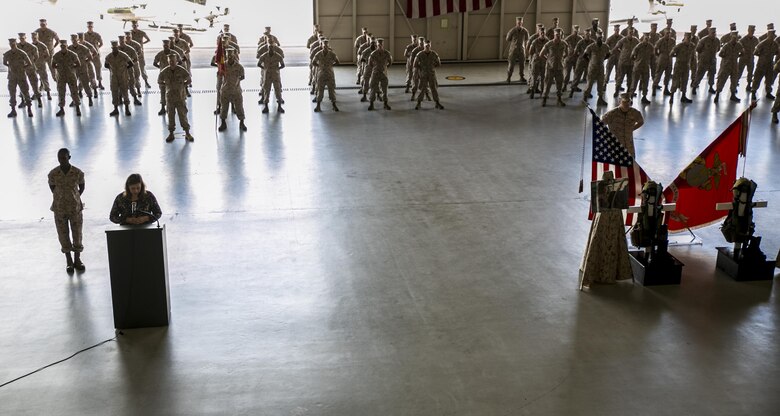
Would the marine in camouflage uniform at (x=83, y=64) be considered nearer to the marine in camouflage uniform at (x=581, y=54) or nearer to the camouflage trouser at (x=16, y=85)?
the camouflage trouser at (x=16, y=85)

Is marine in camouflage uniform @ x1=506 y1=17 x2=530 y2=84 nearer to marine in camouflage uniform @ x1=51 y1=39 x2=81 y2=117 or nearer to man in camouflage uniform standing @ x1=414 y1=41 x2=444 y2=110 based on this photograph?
man in camouflage uniform standing @ x1=414 y1=41 x2=444 y2=110

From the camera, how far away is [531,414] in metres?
6.21

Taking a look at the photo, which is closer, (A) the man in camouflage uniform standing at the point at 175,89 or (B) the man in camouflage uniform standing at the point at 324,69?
(A) the man in camouflage uniform standing at the point at 175,89

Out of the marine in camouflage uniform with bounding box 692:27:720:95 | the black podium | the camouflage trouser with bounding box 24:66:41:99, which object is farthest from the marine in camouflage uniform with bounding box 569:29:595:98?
the black podium

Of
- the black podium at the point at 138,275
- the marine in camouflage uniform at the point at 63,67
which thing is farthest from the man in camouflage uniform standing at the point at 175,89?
the black podium at the point at 138,275

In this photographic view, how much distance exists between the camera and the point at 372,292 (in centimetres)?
852

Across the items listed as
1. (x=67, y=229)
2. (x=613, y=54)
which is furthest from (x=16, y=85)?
(x=613, y=54)

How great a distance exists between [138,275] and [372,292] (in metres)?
2.49

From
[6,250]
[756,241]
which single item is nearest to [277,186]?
[6,250]

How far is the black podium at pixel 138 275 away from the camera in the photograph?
7441mm

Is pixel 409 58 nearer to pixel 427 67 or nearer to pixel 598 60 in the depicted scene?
pixel 427 67

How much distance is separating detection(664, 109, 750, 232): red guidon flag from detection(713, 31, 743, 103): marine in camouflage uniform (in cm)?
1050

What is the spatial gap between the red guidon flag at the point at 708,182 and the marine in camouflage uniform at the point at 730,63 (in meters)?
10.5

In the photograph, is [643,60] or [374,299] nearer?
[374,299]
